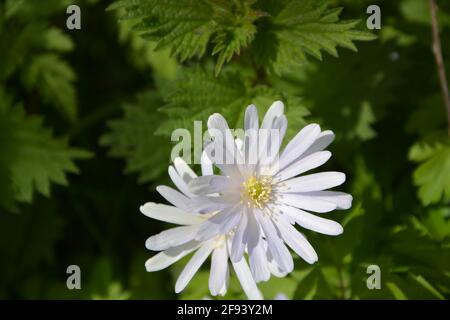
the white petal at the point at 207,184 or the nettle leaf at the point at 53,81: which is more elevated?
the nettle leaf at the point at 53,81

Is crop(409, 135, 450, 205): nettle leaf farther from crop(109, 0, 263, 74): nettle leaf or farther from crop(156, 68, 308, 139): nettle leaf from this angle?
crop(109, 0, 263, 74): nettle leaf

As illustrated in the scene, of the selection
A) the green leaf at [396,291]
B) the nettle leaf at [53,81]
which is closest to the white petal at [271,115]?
the green leaf at [396,291]

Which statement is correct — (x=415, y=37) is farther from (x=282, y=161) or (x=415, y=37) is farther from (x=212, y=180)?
(x=212, y=180)

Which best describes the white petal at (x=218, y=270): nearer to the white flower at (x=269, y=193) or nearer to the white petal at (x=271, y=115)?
the white flower at (x=269, y=193)

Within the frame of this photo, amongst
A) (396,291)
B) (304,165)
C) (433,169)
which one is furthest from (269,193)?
(433,169)

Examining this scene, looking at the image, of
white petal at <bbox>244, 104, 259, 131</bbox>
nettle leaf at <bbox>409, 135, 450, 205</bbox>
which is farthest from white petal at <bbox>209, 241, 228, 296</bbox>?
nettle leaf at <bbox>409, 135, 450, 205</bbox>

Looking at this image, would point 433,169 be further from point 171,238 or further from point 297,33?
point 171,238

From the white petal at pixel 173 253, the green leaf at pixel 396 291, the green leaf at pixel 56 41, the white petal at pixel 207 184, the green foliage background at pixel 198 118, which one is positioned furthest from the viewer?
the green leaf at pixel 56 41
